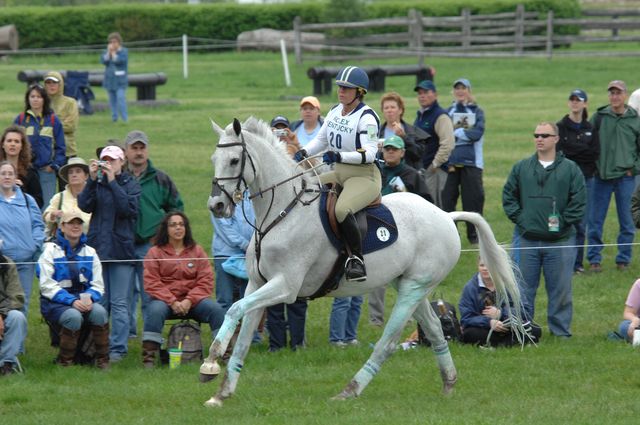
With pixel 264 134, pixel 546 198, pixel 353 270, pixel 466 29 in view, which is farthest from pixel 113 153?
pixel 466 29

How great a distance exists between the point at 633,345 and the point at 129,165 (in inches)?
Result: 225

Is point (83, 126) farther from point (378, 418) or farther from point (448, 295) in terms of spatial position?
point (378, 418)

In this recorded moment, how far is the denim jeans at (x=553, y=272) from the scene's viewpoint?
12859 millimetres

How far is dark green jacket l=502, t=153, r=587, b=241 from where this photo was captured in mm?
12836

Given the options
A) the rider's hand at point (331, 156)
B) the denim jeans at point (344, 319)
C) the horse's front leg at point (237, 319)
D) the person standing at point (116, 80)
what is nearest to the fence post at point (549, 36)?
the person standing at point (116, 80)

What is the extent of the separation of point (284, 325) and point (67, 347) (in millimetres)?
2304

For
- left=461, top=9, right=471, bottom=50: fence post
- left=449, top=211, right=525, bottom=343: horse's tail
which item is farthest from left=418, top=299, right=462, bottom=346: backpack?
left=461, top=9, right=471, bottom=50: fence post

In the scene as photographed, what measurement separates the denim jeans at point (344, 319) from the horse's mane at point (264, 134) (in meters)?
3.04

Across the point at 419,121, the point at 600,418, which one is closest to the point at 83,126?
the point at 419,121

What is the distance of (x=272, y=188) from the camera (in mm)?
9961

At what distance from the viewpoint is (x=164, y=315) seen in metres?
11.8

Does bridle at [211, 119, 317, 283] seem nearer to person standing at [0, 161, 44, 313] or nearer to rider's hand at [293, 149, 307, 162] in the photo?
rider's hand at [293, 149, 307, 162]

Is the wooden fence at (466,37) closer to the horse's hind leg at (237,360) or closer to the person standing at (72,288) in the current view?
the person standing at (72,288)

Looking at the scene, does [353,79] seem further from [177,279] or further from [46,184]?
[46,184]
